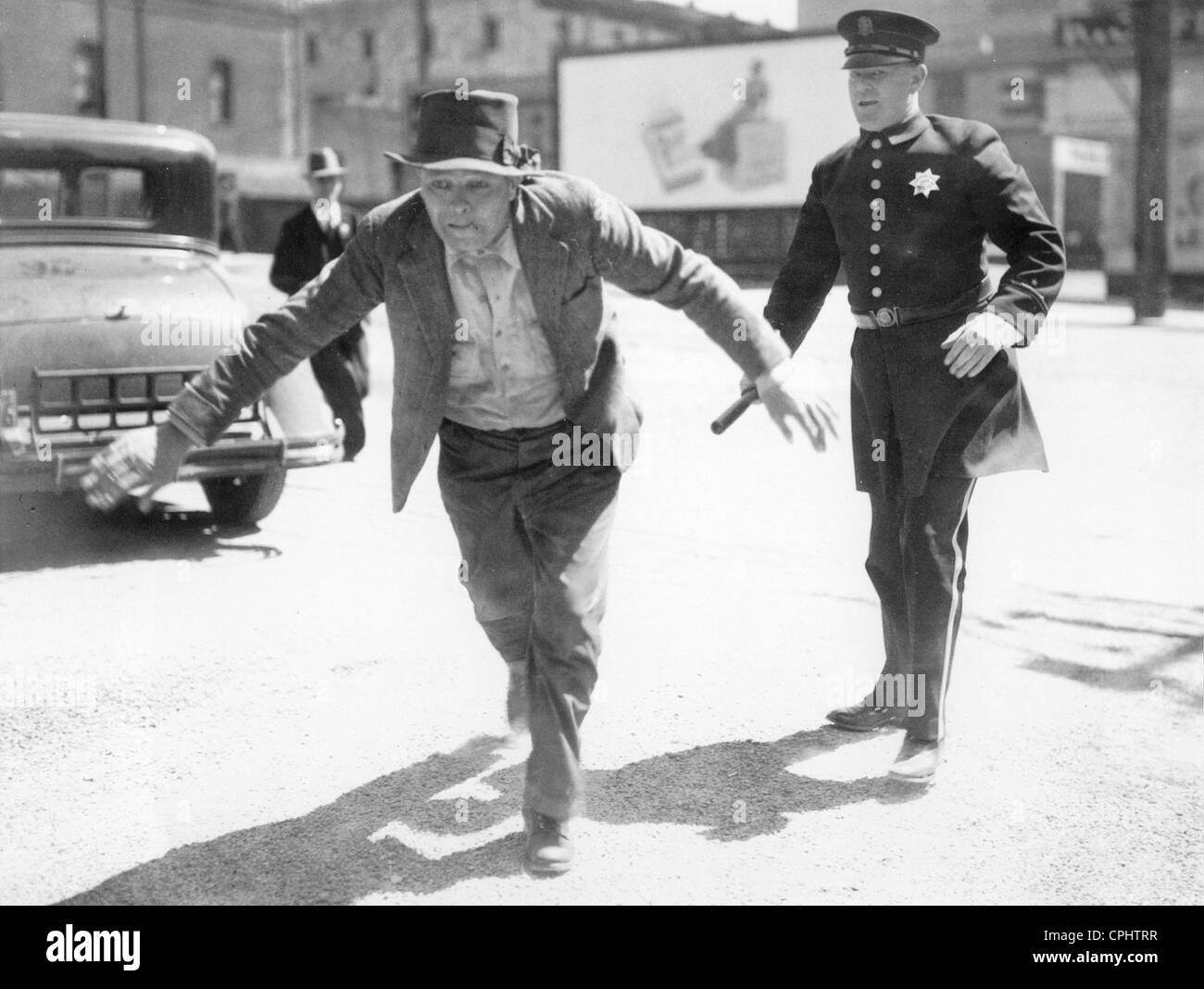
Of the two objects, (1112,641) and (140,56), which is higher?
(140,56)

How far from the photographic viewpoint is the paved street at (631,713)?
3744 mm

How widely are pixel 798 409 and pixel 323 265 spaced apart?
22.8ft

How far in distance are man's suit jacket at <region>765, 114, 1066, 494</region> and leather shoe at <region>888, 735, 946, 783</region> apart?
72 centimetres

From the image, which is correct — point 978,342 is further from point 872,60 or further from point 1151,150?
point 1151,150

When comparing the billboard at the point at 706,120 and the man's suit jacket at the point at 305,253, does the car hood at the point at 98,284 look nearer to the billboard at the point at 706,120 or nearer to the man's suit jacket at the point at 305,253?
the man's suit jacket at the point at 305,253

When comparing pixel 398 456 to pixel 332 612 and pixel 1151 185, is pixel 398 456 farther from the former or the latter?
pixel 1151 185

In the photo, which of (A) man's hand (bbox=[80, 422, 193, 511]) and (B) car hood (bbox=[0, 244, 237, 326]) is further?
(B) car hood (bbox=[0, 244, 237, 326])

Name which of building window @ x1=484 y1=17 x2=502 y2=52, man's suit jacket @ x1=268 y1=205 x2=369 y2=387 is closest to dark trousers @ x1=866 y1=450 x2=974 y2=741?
man's suit jacket @ x1=268 y1=205 x2=369 y2=387

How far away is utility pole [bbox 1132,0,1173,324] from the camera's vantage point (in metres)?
22.2

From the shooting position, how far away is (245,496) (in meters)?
8.21

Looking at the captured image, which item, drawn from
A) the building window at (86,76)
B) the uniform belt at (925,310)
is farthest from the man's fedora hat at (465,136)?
the building window at (86,76)

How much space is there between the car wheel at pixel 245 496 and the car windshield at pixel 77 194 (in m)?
1.76

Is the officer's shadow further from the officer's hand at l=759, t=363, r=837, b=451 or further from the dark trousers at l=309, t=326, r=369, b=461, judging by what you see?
the dark trousers at l=309, t=326, r=369, b=461
